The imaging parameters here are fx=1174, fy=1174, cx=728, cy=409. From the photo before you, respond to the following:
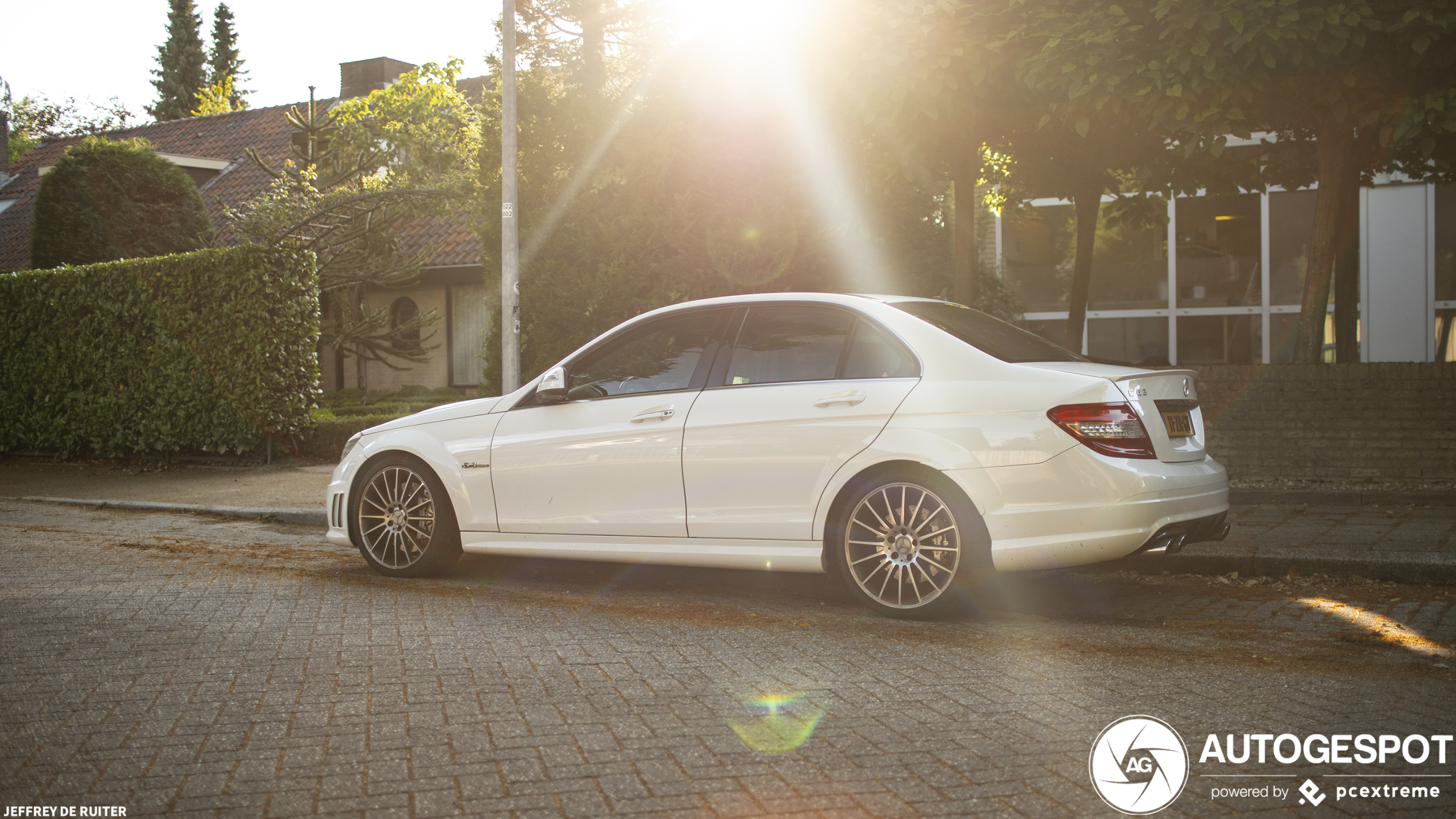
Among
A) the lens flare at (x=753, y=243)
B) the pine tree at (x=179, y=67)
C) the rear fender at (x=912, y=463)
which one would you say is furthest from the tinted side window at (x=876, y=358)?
the pine tree at (x=179, y=67)

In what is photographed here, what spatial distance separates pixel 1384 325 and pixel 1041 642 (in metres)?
15.5

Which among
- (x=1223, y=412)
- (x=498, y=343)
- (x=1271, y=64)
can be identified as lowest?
(x=1223, y=412)

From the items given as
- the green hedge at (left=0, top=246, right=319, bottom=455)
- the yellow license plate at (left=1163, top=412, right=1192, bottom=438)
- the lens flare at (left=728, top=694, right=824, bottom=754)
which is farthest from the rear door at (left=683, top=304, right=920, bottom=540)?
the green hedge at (left=0, top=246, right=319, bottom=455)

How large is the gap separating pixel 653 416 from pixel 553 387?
25.5 inches

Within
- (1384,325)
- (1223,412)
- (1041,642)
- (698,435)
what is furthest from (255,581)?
(1384,325)

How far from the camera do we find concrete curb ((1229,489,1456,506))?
29.8ft

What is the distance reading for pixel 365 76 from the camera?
34438 millimetres

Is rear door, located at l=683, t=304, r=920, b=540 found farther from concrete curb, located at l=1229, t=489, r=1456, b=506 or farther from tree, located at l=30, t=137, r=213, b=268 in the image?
tree, located at l=30, t=137, r=213, b=268

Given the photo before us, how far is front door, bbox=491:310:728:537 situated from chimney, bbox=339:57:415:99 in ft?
100.0

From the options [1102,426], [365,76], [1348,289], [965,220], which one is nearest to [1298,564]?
[1102,426]

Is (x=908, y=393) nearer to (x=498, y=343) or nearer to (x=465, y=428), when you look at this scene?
(x=465, y=428)

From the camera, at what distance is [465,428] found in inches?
263

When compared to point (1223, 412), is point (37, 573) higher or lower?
lower

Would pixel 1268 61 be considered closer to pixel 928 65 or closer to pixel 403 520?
pixel 928 65
